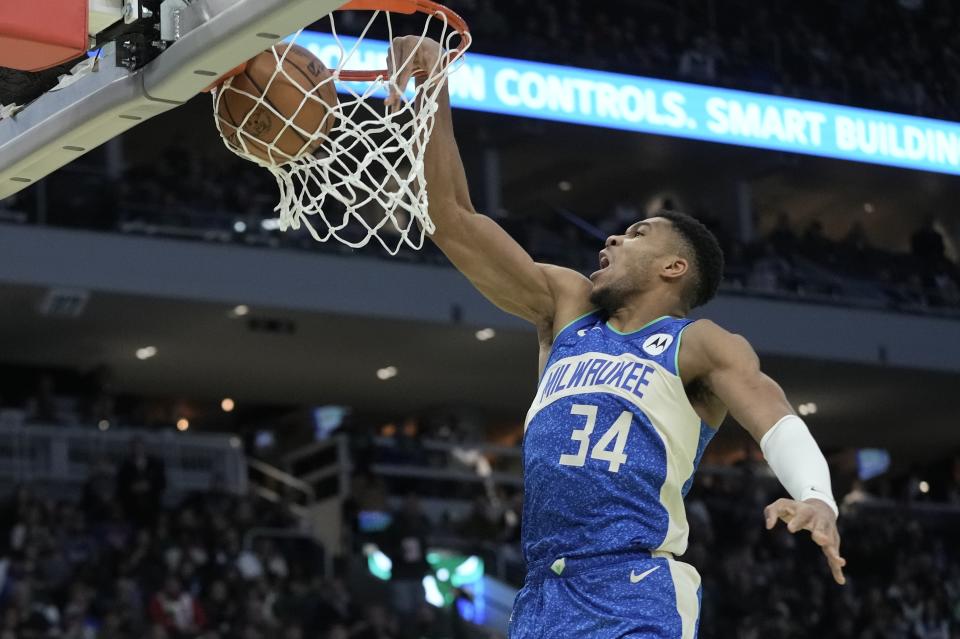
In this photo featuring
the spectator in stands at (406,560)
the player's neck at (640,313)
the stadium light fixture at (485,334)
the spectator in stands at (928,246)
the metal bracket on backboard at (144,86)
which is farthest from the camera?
the spectator in stands at (928,246)

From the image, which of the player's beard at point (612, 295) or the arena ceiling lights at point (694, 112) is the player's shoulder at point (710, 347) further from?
the arena ceiling lights at point (694, 112)

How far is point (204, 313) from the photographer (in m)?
17.1

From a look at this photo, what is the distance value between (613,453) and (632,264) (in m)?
0.53

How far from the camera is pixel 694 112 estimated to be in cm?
1964

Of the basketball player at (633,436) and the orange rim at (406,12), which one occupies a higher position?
the orange rim at (406,12)

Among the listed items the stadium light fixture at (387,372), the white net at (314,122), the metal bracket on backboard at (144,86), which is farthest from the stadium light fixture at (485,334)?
the metal bracket on backboard at (144,86)

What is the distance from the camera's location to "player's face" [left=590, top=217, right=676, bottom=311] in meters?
4.13

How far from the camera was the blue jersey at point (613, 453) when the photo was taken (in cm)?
384

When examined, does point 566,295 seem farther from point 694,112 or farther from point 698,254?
point 694,112

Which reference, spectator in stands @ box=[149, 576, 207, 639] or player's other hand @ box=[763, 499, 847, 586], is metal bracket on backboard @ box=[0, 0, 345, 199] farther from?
spectator in stands @ box=[149, 576, 207, 639]

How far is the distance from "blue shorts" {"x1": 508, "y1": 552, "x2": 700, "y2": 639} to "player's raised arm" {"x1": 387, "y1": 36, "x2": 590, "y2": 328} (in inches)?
27.6

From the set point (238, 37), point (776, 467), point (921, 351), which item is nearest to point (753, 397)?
point (776, 467)

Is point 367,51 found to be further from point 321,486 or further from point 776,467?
point 776,467

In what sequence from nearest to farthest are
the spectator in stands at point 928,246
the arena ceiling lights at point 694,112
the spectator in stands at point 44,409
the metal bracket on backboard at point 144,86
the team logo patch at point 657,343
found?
the metal bracket on backboard at point 144,86 < the team logo patch at point 657,343 < the spectator in stands at point 44,409 < the arena ceiling lights at point 694,112 < the spectator in stands at point 928,246
